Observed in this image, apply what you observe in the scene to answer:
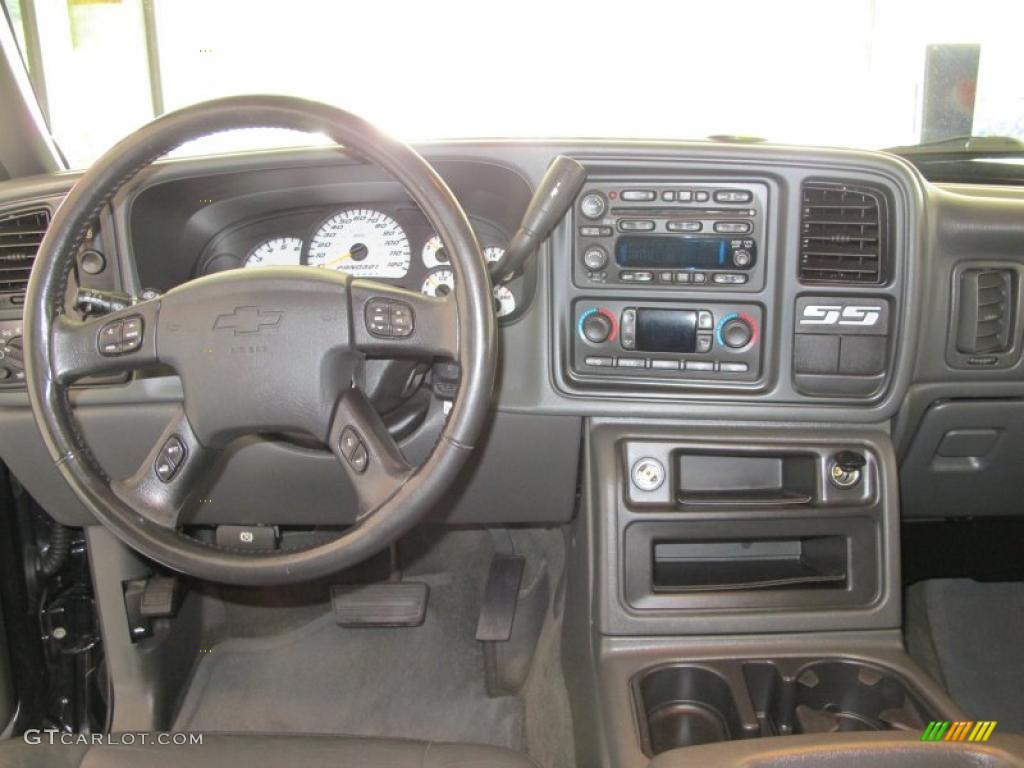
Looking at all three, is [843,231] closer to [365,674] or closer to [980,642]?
[980,642]

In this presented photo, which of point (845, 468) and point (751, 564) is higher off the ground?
point (845, 468)

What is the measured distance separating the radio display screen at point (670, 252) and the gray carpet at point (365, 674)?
0.96 metres

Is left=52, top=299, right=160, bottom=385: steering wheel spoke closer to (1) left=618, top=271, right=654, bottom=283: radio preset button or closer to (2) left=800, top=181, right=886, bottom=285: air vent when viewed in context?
(1) left=618, top=271, right=654, bottom=283: radio preset button

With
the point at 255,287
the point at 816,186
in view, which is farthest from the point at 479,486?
the point at 816,186

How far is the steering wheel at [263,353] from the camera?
3.75 feet

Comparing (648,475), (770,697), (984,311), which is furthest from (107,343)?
(984,311)

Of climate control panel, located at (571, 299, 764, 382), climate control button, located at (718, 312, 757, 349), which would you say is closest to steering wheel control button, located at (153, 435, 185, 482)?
climate control panel, located at (571, 299, 764, 382)

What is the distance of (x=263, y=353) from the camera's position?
119 centimetres

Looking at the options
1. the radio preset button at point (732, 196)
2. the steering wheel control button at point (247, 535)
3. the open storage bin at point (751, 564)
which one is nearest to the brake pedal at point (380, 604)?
the steering wheel control button at point (247, 535)

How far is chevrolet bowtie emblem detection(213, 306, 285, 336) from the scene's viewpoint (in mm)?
1190

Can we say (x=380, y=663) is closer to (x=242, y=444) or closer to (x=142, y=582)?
(x=142, y=582)

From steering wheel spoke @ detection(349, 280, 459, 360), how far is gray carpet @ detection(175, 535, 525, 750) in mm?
1127

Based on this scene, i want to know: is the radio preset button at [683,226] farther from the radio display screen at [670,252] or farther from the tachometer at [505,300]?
the tachometer at [505,300]

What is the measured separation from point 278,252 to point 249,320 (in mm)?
579
